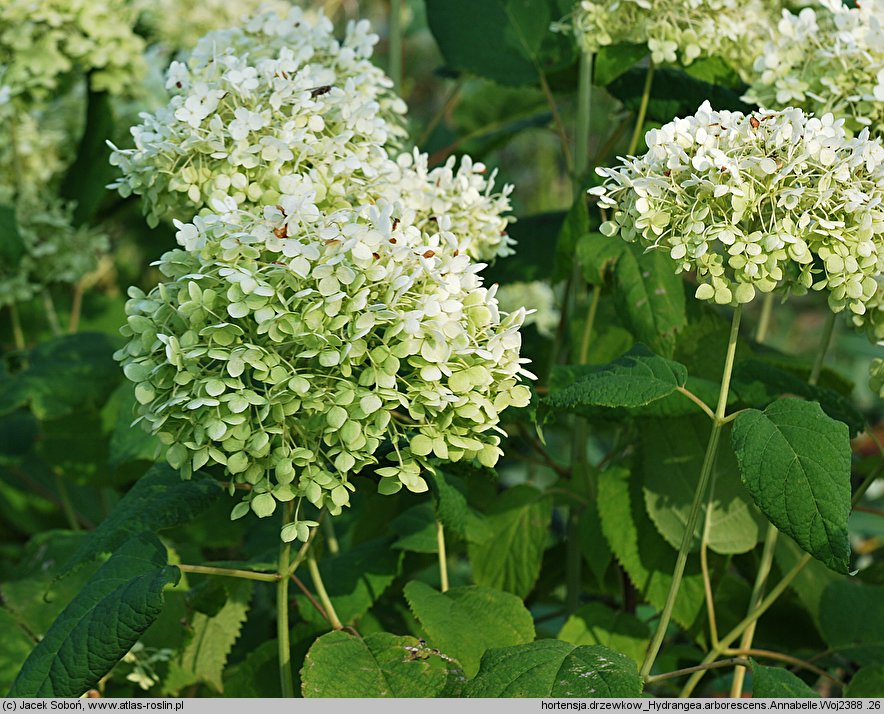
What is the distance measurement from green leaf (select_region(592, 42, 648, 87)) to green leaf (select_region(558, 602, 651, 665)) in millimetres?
706

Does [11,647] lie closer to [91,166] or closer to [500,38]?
[91,166]

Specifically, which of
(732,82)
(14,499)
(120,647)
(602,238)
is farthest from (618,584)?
(14,499)

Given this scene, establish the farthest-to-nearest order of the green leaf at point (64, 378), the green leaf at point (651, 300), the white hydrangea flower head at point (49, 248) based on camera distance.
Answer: the white hydrangea flower head at point (49, 248)
the green leaf at point (64, 378)
the green leaf at point (651, 300)

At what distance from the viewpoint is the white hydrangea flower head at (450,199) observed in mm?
1097

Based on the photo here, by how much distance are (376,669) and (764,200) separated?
0.60 metres

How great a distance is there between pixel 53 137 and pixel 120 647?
1416 mm

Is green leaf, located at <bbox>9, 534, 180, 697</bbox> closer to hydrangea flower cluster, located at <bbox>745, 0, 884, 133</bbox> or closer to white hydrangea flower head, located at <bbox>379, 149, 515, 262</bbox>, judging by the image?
white hydrangea flower head, located at <bbox>379, 149, 515, 262</bbox>

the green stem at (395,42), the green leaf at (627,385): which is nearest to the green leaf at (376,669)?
the green leaf at (627,385)

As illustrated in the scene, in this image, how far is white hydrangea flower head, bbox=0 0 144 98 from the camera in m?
1.62

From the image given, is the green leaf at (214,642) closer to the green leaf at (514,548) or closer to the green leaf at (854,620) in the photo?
the green leaf at (514,548)

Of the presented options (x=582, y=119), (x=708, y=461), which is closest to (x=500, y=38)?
(x=582, y=119)

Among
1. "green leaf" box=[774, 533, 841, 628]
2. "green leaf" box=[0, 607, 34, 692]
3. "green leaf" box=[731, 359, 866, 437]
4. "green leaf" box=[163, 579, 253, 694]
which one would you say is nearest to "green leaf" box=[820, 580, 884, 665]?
"green leaf" box=[774, 533, 841, 628]

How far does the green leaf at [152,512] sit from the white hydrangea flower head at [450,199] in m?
0.38

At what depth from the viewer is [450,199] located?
114cm
